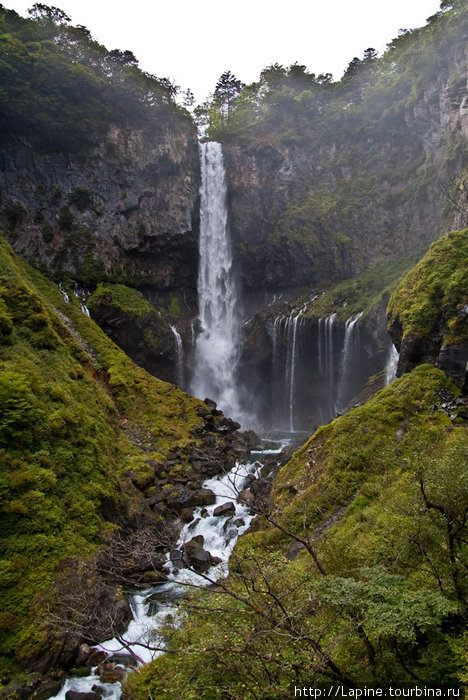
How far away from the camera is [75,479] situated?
1258 centimetres

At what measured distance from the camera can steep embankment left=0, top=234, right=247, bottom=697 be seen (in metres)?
8.87

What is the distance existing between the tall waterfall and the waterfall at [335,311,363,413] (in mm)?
8543

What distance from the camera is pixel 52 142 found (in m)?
30.7

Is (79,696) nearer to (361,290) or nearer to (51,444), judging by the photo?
(51,444)

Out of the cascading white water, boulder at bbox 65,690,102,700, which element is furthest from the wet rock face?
boulder at bbox 65,690,102,700

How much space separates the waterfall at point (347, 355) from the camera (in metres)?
28.8

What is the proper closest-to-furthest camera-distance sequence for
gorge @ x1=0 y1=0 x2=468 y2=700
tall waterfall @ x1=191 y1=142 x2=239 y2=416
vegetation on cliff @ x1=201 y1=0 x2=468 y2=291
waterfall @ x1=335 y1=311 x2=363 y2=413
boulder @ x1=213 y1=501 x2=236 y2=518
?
gorge @ x1=0 y1=0 x2=468 y2=700 < boulder @ x1=213 y1=501 x2=236 y2=518 < waterfall @ x1=335 y1=311 x2=363 y2=413 < vegetation on cliff @ x1=201 y1=0 x2=468 y2=291 < tall waterfall @ x1=191 y1=142 x2=239 y2=416

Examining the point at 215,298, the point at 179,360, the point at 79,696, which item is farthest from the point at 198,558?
the point at 215,298

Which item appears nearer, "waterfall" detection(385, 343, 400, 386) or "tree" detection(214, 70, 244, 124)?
"waterfall" detection(385, 343, 400, 386)

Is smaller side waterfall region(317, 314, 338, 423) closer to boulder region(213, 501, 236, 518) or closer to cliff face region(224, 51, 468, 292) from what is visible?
cliff face region(224, 51, 468, 292)

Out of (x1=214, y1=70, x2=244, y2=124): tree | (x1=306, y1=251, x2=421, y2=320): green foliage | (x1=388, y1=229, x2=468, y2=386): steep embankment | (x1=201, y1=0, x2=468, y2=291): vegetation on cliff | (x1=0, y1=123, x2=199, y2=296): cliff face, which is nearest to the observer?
(x1=388, y1=229, x2=468, y2=386): steep embankment

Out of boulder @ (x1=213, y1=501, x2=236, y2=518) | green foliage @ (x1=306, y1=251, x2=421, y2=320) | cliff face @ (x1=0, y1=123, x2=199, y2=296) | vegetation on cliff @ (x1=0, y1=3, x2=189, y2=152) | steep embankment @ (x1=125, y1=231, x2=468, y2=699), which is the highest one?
vegetation on cliff @ (x1=0, y1=3, x2=189, y2=152)

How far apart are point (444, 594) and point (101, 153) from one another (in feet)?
117

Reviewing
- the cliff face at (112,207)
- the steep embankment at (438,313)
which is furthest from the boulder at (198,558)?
the cliff face at (112,207)
